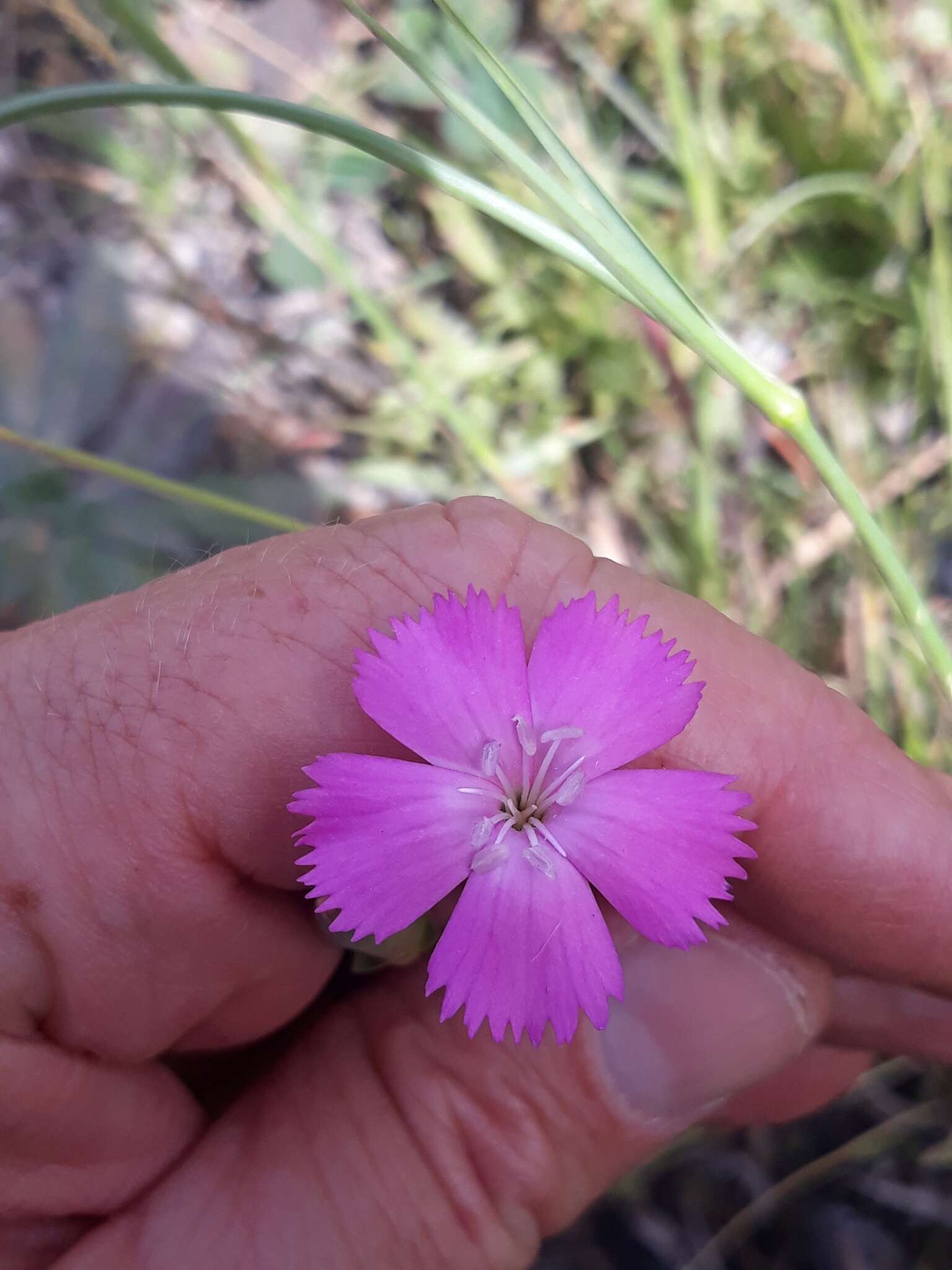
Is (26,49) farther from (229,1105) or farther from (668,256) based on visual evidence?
(229,1105)

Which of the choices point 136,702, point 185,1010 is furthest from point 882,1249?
point 136,702

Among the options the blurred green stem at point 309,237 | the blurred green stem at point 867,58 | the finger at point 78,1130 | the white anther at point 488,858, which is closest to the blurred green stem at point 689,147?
the blurred green stem at point 867,58

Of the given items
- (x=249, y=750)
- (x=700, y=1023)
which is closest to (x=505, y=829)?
(x=249, y=750)

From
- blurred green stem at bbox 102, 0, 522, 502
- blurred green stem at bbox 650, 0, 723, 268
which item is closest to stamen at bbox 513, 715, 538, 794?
blurred green stem at bbox 102, 0, 522, 502

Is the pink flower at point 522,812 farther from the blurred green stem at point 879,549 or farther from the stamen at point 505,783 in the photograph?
the blurred green stem at point 879,549

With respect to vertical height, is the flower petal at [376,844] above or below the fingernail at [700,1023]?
above

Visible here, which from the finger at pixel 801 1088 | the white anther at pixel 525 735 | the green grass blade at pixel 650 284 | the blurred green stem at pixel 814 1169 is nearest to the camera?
the green grass blade at pixel 650 284

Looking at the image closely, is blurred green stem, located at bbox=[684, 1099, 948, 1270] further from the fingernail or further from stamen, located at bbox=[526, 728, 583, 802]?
stamen, located at bbox=[526, 728, 583, 802]
